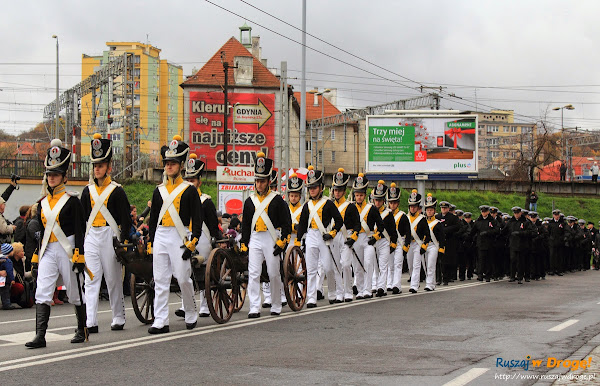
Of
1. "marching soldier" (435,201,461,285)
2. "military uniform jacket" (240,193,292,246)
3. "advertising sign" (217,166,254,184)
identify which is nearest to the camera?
"military uniform jacket" (240,193,292,246)

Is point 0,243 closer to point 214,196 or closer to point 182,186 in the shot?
point 182,186

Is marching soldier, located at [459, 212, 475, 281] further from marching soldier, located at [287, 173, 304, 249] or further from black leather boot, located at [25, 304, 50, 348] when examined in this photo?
black leather boot, located at [25, 304, 50, 348]

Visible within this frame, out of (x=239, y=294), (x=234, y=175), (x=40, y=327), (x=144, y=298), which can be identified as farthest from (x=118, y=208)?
(x=234, y=175)

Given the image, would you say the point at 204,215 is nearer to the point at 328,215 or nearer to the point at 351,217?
the point at 328,215

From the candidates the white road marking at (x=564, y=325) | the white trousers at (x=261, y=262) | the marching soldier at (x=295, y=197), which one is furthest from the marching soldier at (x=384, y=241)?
the white road marking at (x=564, y=325)

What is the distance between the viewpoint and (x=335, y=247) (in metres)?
16.1

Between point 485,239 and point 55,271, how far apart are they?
16.5m

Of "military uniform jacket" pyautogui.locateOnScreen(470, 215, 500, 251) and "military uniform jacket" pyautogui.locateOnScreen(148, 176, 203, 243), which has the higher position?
"military uniform jacket" pyautogui.locateOnScreen(148, 176, 203, 243)

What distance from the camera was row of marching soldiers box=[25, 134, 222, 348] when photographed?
408 inches

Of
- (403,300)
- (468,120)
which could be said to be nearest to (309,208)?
(403,300)

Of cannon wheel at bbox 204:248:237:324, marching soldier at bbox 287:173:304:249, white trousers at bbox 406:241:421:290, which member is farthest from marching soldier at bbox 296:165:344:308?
white trousers at bbox 406:241:421:290

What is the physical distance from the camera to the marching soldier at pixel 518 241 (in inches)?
956

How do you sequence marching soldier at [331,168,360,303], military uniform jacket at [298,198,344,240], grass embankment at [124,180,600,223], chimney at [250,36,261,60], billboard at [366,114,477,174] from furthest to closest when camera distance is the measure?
chimney at [250,36,261,60], grass embankment at [124,180,600,223], billboard at [366,114,477,174], marching soldier at [331,168,360,303], military uniform jacket at [298,198,344,240]

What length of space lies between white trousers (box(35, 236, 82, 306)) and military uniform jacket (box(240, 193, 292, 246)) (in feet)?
11.5
